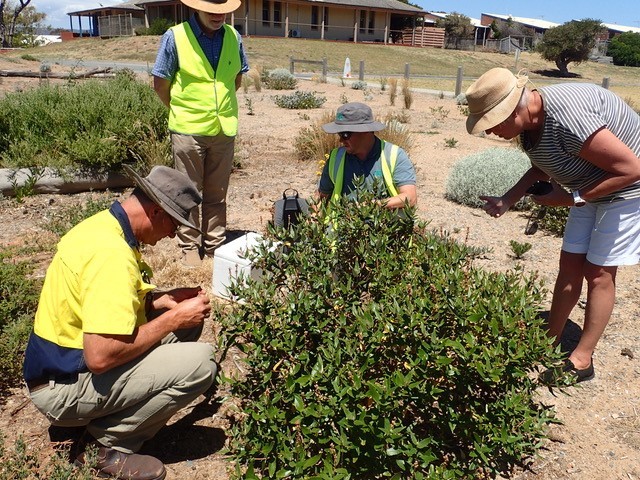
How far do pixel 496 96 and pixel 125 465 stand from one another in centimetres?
234

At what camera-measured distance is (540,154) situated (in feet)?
9.55

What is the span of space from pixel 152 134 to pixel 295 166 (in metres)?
2.04

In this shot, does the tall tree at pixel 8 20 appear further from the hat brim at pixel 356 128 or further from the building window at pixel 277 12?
the hat brim at pixel 356 128

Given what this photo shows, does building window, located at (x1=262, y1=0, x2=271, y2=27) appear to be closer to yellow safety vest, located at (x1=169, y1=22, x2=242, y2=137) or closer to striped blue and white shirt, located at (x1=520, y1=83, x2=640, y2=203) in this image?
yellow safety vest, located at (x1=169, y1=22, x2=242, y2=137)

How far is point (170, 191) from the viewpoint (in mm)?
2418

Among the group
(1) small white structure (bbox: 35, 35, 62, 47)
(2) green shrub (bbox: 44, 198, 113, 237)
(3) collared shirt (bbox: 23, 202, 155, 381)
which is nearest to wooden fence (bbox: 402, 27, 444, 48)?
(1) small white structure (bbox: 35, 35, 62, 47)

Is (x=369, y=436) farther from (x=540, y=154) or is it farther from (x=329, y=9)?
(x=329, y=9)

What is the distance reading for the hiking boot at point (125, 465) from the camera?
8.26 ft

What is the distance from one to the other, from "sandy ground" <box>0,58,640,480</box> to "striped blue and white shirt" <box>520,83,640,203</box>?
0.79 m

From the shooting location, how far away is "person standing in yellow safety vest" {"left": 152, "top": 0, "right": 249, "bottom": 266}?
4.33m

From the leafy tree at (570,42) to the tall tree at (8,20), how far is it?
3980 centimetres

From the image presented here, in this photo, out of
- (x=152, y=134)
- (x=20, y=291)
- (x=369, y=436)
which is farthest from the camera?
(x=152, y=134)

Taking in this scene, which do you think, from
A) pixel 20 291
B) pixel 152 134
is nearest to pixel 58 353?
pixel 20 291

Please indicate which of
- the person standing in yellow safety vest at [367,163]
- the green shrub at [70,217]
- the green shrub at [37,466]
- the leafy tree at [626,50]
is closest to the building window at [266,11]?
Answer: the leafy tree at [626,50]
